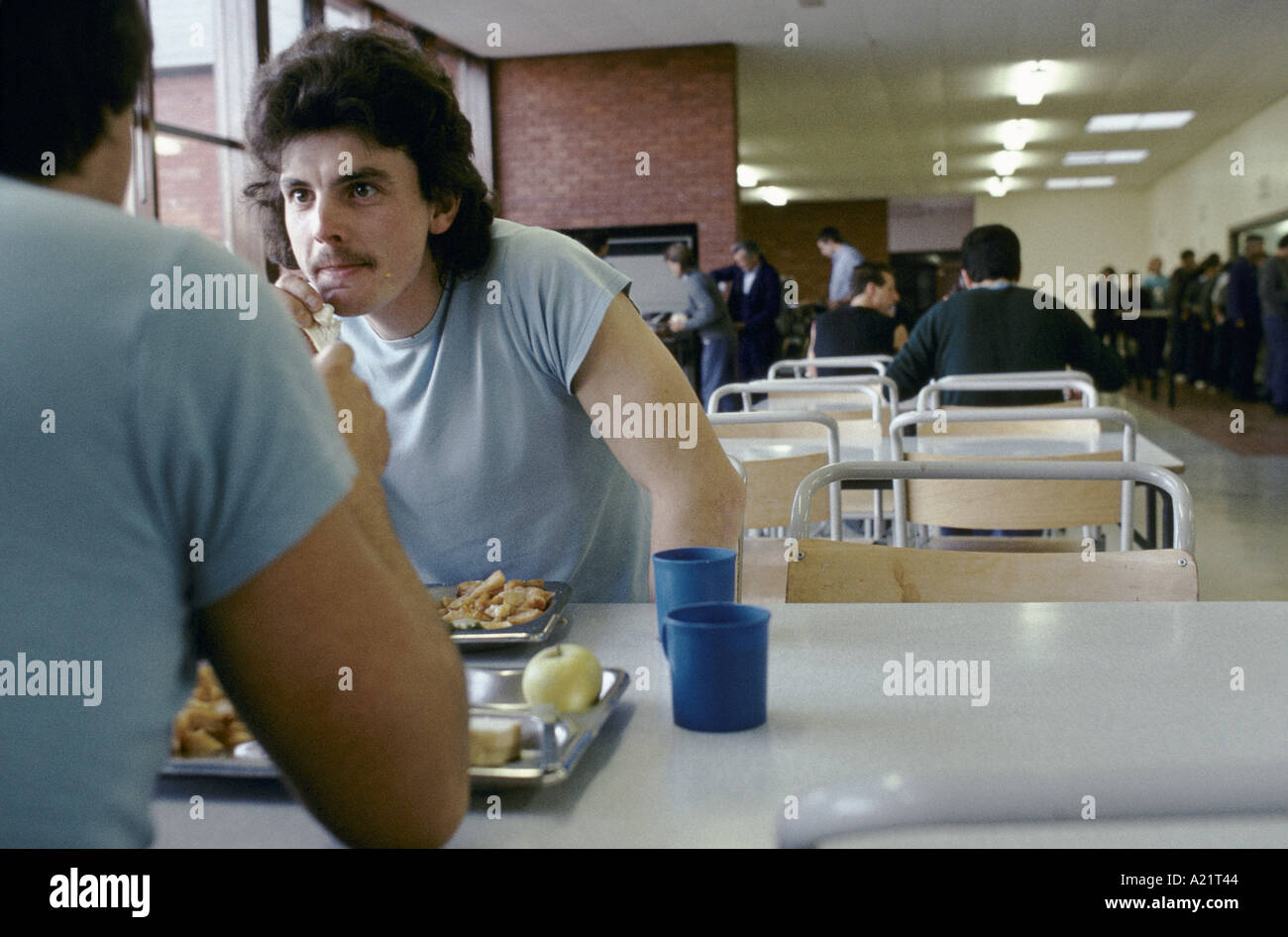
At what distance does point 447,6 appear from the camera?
25.4ft

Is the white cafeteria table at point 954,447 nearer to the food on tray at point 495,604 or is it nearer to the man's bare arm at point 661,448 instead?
the man's bare arm at point 661,448

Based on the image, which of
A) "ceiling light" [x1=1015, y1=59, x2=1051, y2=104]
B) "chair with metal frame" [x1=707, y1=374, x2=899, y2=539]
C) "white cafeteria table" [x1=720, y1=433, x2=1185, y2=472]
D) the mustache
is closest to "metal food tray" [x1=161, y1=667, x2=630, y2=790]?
the mustache

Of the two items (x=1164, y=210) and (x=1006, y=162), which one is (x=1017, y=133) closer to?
(x=1006, y=162)

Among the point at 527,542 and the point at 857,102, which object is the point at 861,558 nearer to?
the point at 527,542

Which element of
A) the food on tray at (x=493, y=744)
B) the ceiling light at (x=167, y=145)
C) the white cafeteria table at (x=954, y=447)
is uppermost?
the ceiling light at (x=167, y=145)

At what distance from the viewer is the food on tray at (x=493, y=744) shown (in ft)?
2.64

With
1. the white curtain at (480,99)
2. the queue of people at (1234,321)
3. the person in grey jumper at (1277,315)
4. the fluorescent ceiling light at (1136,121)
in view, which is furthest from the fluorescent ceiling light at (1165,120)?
the white curtain at (480,99)

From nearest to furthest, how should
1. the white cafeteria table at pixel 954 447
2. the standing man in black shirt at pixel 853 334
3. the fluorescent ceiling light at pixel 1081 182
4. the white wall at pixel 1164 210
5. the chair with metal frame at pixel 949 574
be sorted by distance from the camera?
the chair with metal frame at pixel 949 574, the white cafeteria table at pixel 954 447, the standing man in black shirt at pixel 853 334, the white wall at pixel 1164 210, the fluorescent ceiling light at pixel 1081 182

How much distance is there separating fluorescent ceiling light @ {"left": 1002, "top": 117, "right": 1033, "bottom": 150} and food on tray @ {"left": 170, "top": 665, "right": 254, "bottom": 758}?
12.3m

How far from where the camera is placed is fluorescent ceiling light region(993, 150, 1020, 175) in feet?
46.4

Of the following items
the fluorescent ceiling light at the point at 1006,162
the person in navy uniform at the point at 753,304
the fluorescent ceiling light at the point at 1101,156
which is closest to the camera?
the person in navy uniform at the point at 753,304

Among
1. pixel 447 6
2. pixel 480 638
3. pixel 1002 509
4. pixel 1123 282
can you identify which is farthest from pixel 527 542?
pixel 1123 282

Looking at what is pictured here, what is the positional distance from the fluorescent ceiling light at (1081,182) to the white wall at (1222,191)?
29.4 inches

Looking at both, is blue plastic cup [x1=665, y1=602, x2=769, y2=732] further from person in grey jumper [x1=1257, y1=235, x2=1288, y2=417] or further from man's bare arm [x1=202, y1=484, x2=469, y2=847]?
person in grey jumper [x1=1257, y1=235, x2=1288, y2=417]
